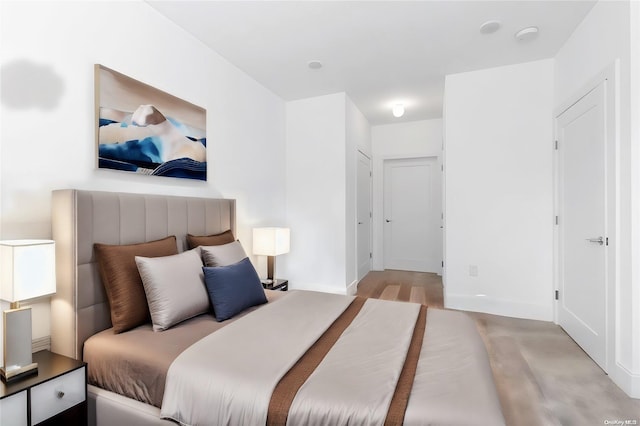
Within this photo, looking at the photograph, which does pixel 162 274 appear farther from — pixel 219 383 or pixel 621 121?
pixel 621 121

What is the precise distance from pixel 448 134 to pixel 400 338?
9.43ft

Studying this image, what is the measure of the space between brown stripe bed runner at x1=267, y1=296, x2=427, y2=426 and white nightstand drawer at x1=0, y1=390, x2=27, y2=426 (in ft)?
3.54

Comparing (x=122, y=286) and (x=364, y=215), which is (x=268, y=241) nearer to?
(x=122, y=286)

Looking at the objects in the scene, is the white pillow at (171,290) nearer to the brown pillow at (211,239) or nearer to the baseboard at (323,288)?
the brown pillow at (211,239)

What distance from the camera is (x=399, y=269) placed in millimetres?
5859

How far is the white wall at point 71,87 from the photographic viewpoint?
5.40 feet

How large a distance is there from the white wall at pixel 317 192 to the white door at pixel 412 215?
6.49ft

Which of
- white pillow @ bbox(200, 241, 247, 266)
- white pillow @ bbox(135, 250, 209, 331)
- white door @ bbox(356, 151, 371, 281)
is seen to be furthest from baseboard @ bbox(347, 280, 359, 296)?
white pillow @ bbox(135, 250, 209, 331)

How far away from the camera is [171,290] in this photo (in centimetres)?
181

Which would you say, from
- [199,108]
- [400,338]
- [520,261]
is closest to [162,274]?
[400,338]

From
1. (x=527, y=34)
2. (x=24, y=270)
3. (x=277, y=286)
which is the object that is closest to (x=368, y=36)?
(x=527, y=34)

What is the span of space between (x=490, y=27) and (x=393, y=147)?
3.07 m

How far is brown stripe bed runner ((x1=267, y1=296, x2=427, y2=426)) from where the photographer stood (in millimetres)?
1080

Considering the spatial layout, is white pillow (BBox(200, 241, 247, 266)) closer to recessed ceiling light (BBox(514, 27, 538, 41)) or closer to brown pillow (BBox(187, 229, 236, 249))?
brown pillow (BBox(187, 229, 236, 249))
